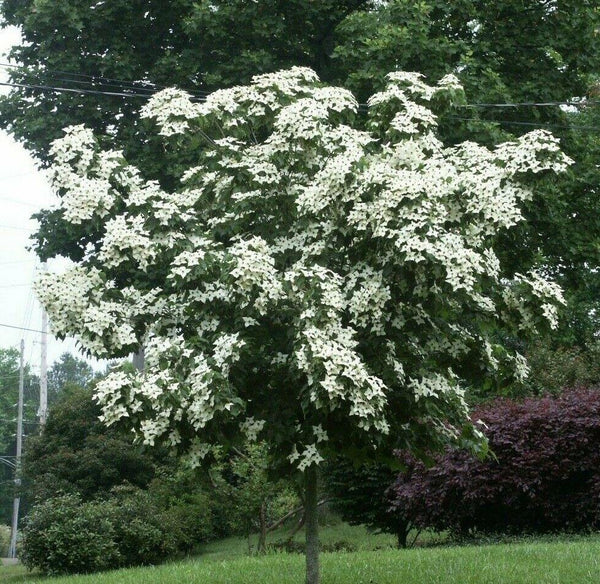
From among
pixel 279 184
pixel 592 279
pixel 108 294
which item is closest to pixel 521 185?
pixel 279 184

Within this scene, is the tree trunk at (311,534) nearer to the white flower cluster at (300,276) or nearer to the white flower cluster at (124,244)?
the white flower cluster at (300,276)

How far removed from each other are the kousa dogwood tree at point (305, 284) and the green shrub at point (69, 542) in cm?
781

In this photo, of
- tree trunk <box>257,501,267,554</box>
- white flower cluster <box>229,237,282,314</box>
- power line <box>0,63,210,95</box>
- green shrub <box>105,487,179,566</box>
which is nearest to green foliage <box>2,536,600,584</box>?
tree trunk <box>257,501,267,554</box>

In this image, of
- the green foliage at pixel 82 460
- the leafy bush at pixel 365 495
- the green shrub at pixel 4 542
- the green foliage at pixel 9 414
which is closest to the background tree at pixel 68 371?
the green foliage at pixel 9 414

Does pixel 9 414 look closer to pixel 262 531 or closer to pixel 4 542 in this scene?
pixel 4 542

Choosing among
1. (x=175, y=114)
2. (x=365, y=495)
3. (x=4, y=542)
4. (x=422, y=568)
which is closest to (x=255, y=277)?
(x=175, y=114)

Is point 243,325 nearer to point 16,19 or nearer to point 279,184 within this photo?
point 279,184

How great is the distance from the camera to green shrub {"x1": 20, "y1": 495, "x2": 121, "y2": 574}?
15.1 metres

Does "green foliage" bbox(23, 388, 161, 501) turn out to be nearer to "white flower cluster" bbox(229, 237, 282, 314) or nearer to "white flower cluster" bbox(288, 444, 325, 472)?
"white flower cluster" bbox(288, 444, 325, 472)

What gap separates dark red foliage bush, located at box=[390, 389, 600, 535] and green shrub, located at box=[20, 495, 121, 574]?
4.74 metres

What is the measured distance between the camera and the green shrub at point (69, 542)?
15055 millimetres

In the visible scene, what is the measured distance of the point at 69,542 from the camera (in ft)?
49.6

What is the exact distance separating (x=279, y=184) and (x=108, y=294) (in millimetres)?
1679

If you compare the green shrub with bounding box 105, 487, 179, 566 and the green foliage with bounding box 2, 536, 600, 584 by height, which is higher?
the green shrub with bounding box 105, 487, 179, 566
